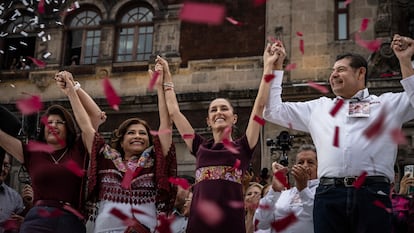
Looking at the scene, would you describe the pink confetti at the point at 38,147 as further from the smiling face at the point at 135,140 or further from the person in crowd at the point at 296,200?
the person in crowd at the point at 296,200

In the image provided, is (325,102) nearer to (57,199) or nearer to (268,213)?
(268,213)

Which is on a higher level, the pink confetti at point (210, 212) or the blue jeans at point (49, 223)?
the pink confetti at point (210, 212)

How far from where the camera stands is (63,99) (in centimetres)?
1468

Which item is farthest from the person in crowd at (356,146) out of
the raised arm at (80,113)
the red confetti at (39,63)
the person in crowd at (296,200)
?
the red confetti at (39,63)

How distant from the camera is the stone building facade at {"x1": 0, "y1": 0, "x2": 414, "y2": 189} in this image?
13.3 metres

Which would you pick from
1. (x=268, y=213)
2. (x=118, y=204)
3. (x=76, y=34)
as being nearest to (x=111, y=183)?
(x=118, y=204)

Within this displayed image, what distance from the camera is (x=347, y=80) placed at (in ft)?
15.3

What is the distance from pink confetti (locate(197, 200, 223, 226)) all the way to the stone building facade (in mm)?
7890

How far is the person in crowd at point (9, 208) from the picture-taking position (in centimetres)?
619

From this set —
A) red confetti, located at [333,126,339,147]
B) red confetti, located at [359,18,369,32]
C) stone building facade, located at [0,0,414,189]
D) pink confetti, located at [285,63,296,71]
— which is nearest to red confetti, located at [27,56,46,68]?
stone building facade, located at [0,0,414,189]

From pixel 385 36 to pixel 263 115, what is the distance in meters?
8.96

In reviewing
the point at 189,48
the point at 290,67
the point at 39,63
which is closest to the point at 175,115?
the point at 290,67

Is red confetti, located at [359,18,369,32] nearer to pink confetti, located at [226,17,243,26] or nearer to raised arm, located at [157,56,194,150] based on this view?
pink confetti, located at [226,17,243,26]

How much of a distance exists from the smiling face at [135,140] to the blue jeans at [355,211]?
1.60 meters
